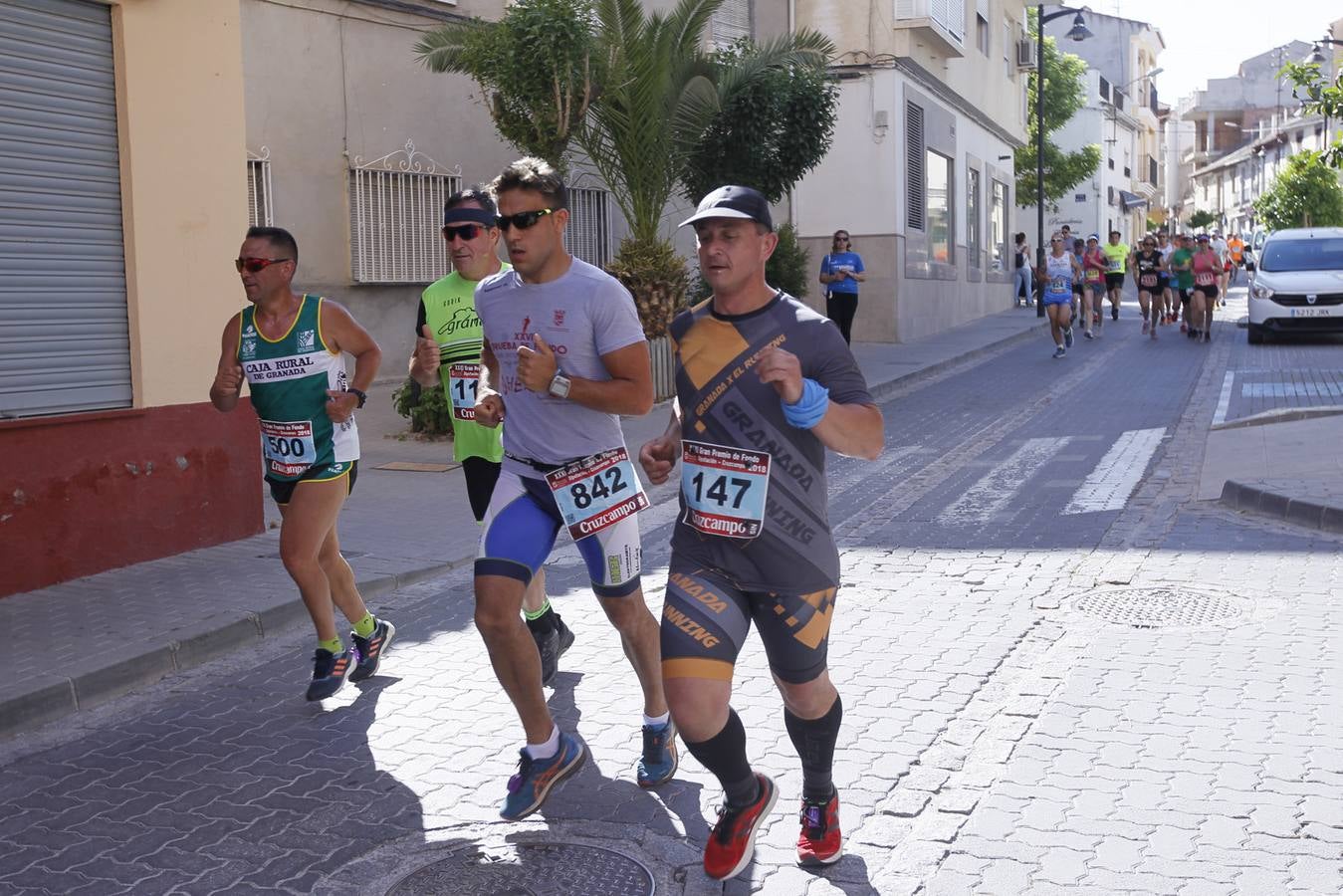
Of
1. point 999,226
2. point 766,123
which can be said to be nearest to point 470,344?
point 766,123

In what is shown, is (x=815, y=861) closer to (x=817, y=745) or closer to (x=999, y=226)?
(x=817, y=745)

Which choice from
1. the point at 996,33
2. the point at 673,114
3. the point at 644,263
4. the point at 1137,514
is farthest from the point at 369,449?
the point at 996,33

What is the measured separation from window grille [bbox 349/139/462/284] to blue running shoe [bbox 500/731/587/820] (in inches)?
523

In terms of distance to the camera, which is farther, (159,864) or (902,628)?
(902,628)

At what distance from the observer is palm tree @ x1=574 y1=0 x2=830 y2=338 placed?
15.7m

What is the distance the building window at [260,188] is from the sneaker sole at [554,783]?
12.3m

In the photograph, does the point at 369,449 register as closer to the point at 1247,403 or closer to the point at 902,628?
the point at 902,628

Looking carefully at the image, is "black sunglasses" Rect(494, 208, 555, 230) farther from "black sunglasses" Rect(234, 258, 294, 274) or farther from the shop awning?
the shop awning

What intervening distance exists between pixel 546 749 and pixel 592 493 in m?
0.82

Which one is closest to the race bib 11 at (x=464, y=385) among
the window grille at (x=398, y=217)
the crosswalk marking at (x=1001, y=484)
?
the crosswalk marking at (x=1001, y=484)

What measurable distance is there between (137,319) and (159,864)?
505cm

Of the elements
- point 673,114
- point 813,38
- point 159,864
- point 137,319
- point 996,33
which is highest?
point 996,33

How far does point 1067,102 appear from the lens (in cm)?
5109

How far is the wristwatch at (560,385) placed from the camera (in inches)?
172
